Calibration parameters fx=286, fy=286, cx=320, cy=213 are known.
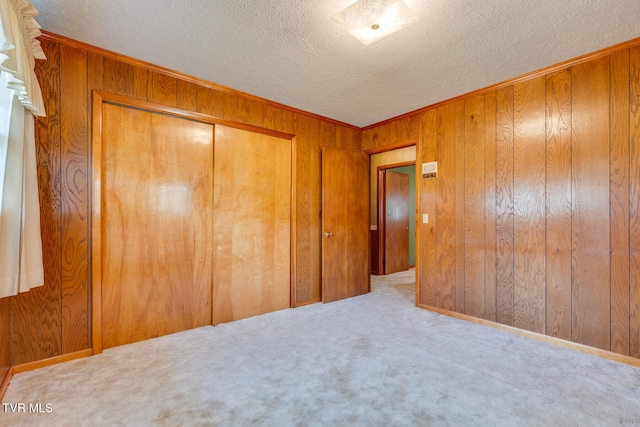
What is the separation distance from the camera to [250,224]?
3225 millimetres

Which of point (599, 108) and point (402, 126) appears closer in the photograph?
point (599, 108)

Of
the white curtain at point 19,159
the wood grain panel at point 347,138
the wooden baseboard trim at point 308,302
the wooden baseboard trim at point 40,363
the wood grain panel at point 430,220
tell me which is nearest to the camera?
the white curtain at point 19,159

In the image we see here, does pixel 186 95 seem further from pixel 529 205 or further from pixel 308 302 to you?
pixel 529 205

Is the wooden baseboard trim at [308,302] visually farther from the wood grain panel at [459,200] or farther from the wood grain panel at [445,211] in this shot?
the wood grain panel at [459,200]

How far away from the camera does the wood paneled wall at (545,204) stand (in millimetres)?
2246

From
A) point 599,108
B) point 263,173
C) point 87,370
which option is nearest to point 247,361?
point 87,370

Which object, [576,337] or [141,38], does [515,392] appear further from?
[141,38]

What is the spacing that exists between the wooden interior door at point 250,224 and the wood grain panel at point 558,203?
2.64m

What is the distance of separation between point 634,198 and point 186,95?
3.90m

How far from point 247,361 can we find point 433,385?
52.6 inches

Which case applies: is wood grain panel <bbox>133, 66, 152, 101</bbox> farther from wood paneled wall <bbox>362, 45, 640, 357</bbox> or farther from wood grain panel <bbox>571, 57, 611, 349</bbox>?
wood grain panel <bbox>571, 57, 611, 349</bbox>

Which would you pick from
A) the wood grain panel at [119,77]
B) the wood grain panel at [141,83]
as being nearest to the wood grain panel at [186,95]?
the wood grain panel at [141,83]

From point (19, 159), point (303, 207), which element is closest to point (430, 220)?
point (303, 207)

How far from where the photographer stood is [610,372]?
2.06 metres
